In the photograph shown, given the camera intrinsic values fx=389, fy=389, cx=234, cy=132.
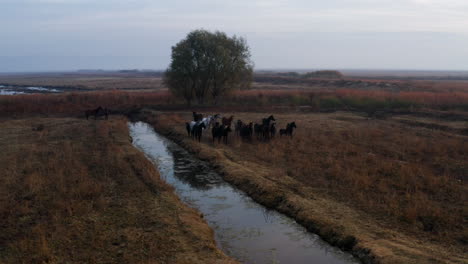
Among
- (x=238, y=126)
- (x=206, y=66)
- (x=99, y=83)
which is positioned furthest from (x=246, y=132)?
(x=99, y=83)

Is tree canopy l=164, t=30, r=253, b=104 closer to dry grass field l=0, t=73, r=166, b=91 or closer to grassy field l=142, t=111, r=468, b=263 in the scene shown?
grassy field l=142, t=111, r=468, b=263

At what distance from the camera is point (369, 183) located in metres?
14.0

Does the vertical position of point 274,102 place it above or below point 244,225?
above

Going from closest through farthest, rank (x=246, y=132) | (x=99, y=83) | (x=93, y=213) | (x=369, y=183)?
1. (x=93, y=213)
2. (x=369, y=183)
3. (x=246, y=132)
4. (x=99, y=83)

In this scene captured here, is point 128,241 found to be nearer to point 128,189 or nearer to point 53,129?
point 128,189

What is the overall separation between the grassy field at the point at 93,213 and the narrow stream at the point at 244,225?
2.16 ft

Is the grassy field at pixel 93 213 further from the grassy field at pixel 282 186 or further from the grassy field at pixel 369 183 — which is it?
the grassy field at pixel 369 183

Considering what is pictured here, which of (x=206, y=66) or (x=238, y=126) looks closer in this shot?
(x=238, y=126)

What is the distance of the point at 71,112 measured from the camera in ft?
127

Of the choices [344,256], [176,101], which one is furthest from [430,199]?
[176,101]

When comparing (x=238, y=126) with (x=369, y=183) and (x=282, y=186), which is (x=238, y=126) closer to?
(x=282, y=186)

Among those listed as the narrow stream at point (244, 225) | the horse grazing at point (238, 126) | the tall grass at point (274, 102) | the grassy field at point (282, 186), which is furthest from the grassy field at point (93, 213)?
the tall grass at point (274, 102)

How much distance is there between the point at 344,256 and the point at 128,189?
7.48 m

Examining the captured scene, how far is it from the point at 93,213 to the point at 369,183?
30.7 ft
